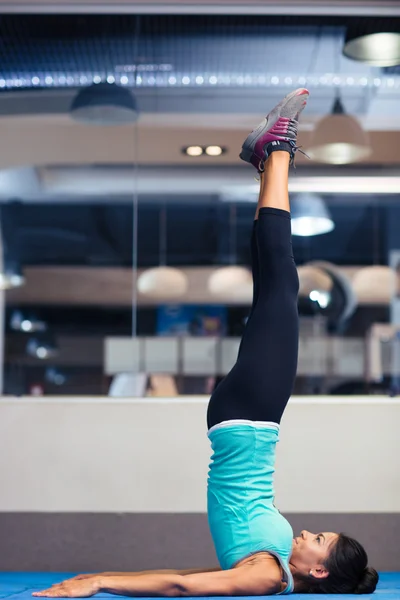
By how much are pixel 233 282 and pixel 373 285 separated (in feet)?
4.06

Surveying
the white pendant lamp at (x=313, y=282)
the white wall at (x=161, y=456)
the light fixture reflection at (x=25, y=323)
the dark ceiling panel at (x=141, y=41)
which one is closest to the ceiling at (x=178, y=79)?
the dark ceiling panel at (x=141, y=41)

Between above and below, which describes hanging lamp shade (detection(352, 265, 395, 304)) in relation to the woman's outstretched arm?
above

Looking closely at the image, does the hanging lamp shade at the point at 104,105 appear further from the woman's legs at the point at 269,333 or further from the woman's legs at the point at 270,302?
the woman's legs at the point at 269,333

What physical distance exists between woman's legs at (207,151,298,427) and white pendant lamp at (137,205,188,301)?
3823 millimetres

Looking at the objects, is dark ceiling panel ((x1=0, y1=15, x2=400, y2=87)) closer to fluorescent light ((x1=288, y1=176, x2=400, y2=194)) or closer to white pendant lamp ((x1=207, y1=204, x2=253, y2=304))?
fluorescent light ((x1=288, y1=176, x2=400, y2=194))

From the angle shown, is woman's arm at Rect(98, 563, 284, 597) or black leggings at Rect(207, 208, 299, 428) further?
black leggings at Rect(207, 208, 299, 428)

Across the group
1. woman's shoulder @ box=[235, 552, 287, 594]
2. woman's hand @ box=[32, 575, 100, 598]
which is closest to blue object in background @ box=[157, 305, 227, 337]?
woman's shoulder @ box=[235, 552, 287, 594]

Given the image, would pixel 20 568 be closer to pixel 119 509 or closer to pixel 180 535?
pixel 119 509

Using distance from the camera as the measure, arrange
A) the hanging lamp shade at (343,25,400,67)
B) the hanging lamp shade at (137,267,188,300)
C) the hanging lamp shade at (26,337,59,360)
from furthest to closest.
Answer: the hanging lamp shade at (26,337,59,360) < the hanging lamp shade at (137,267,188,300) < the hanging lamp shade at (343,25,400,67)

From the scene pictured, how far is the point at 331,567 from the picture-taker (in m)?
2.27

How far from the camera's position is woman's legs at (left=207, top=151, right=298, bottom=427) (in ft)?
7.34

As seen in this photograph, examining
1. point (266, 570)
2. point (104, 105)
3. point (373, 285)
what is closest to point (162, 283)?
point (373, 285)

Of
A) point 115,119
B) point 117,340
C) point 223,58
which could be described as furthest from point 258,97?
point 117,340

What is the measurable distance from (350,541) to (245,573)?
0.38 meters
